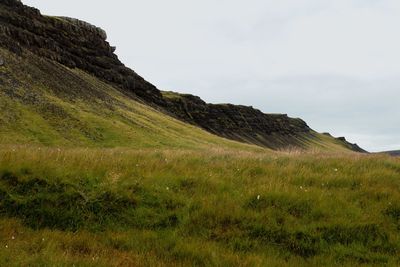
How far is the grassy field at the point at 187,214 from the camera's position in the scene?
7.41 meters

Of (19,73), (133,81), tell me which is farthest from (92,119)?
(133,81)

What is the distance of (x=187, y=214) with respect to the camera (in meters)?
8.89

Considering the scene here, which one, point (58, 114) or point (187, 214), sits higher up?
point (187, 214)

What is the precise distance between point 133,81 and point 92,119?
63.2m

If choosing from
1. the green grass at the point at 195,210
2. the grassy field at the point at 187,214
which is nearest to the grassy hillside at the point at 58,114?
the green grass at the point at 195,210

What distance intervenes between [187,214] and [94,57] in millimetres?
112172

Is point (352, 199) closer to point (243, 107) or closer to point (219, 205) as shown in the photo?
point (219, 205)

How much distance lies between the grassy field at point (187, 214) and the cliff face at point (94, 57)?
69.7m

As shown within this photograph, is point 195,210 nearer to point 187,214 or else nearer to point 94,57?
point 187,214

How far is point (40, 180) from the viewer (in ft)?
31.6

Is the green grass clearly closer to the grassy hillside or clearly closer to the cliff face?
the grassy hillside

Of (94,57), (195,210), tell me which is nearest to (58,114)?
(195,210)

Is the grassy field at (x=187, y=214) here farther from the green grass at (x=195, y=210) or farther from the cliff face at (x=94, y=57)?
the cliff face at (x=94, y=57)

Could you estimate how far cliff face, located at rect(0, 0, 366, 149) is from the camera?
294 feet
